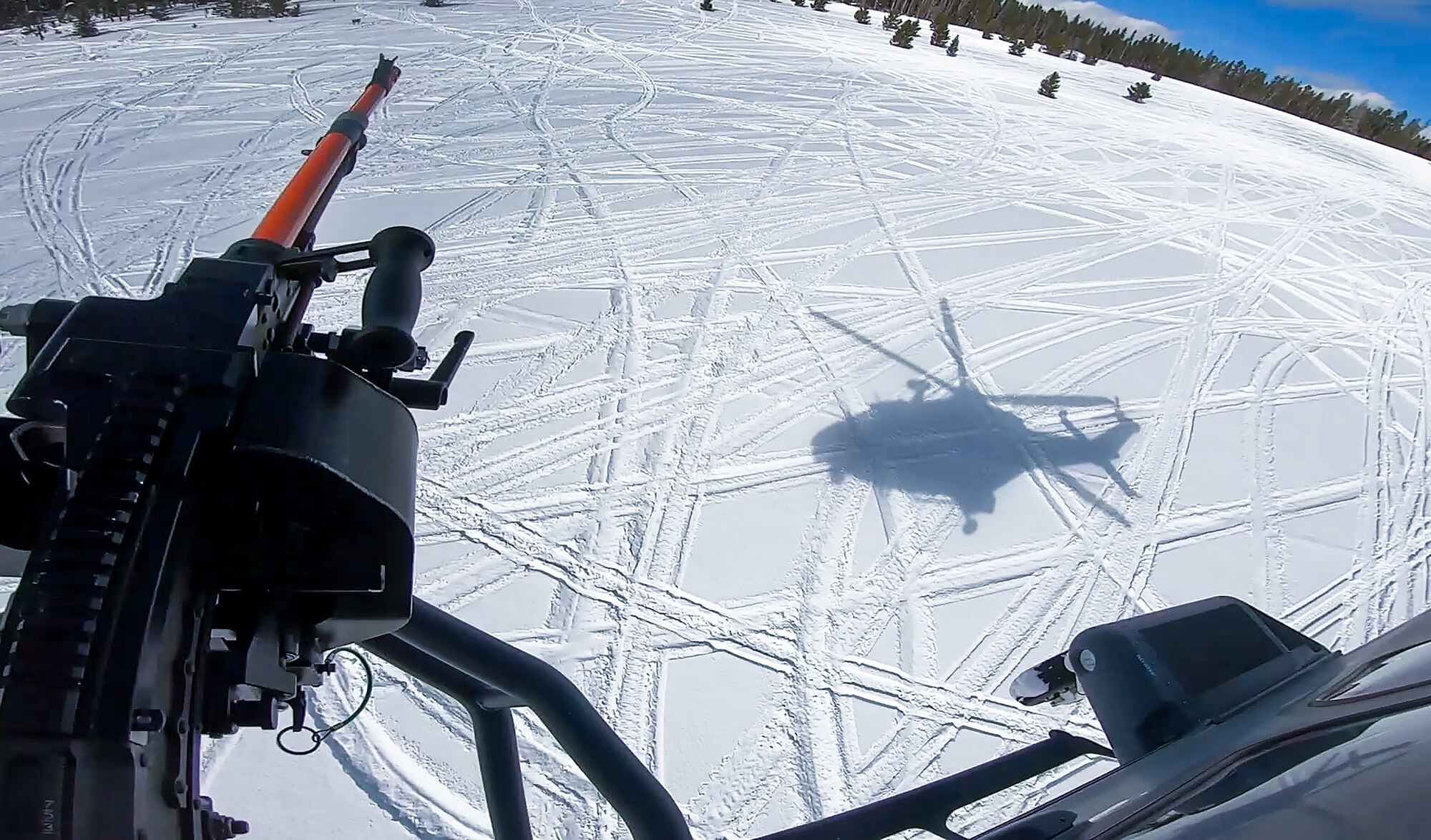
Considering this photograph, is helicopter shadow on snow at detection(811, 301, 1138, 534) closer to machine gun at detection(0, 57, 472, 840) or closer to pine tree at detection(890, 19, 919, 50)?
machine gun at detection(0, 57, 472, 840)

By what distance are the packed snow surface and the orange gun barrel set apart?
0.58 meters

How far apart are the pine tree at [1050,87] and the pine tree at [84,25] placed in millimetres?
15292

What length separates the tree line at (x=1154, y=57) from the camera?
2181 cm

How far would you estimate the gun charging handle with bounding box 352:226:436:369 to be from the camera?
869mm

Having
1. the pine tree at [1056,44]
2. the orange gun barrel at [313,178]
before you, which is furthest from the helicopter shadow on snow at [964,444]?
the pine tree at [1056,44]

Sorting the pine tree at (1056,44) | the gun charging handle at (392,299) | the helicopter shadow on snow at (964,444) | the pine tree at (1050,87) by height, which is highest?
the pine tree at (1056,44)

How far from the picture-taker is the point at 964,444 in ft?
17.2

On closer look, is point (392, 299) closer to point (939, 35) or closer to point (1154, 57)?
point (939, 35)

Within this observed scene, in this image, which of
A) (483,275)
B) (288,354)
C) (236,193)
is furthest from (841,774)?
(236,193)

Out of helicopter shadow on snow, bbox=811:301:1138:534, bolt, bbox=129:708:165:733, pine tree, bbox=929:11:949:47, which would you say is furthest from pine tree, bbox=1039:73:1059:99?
bolt, bbox=129:708:165:733

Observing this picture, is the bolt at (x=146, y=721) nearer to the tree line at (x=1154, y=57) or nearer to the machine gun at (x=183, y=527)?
the machine gun at (x=183, y=527)

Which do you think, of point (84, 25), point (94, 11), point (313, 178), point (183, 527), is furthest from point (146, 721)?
point (94, 11)

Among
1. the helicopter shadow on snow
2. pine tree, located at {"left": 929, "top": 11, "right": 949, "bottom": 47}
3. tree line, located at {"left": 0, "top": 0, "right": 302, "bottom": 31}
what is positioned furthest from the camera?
pine tree, located at {"left": 929, "top": 11, "right": 949, "bottom": 47}

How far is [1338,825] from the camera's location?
0.69m
